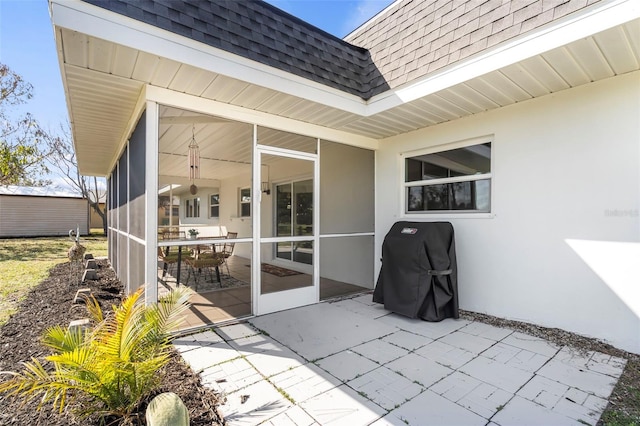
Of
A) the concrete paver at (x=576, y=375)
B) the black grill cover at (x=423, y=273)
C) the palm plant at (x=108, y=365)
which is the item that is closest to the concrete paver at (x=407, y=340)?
the black grill cover at (x=423, y=273)

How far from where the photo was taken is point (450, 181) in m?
4.43

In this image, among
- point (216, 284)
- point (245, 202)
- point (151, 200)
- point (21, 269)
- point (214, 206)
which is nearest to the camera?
point (151, 200)

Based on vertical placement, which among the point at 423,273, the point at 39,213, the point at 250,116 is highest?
the point at 250,116

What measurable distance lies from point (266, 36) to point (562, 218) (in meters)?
3.77

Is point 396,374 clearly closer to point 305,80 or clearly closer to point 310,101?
point 310,101

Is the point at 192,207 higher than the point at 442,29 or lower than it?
lower

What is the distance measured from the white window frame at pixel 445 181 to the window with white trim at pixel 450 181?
0.04 feet

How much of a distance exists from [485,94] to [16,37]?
34.7 feet

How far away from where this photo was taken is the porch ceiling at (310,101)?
2.52m

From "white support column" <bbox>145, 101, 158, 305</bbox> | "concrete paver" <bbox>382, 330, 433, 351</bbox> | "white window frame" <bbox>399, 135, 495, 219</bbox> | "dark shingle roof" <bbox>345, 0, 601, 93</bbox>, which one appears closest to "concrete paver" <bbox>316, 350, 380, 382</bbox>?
Result: "concrete paver" <bbox>382, 330, 433, 351</bbox>

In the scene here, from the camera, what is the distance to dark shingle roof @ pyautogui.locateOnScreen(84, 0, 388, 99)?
2623mm

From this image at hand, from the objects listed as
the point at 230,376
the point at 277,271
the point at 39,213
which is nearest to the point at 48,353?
the point at 230,376

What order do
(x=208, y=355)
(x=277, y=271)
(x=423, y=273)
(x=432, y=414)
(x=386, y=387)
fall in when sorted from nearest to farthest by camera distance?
1. (x=432, y=414)
2. (x=386, y=387)
3. (x=208, y=355)
4. (x=423, y=273)
5. (x=277, y=271)

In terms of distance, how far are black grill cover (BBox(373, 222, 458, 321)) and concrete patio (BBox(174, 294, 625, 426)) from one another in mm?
235
